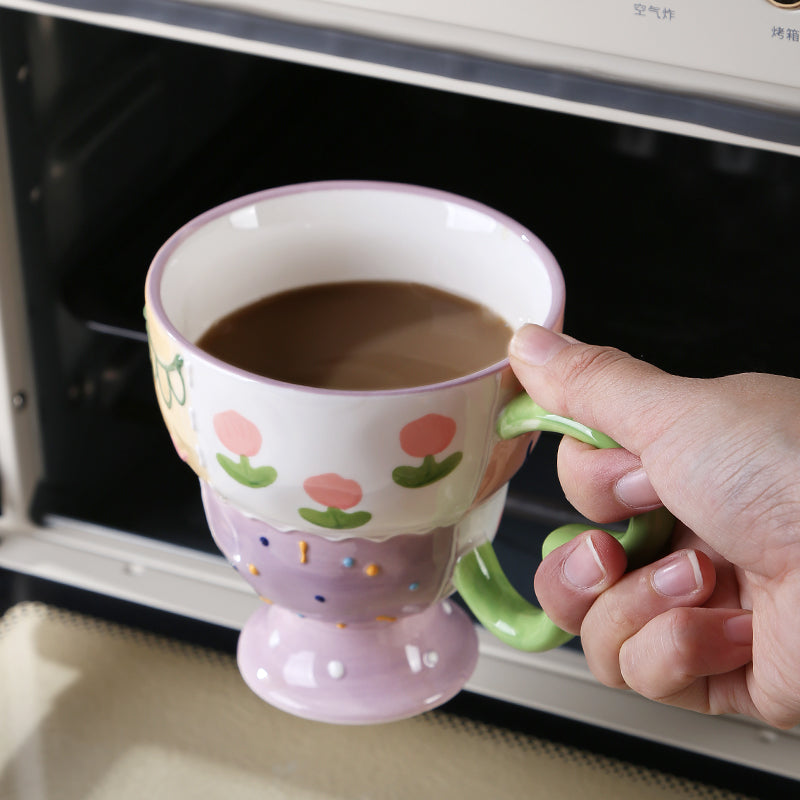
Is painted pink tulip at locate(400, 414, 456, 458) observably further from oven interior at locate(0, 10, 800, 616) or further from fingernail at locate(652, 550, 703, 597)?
oven interior at locate(0, 10, 800, 616)

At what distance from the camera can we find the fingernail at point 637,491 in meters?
0.32

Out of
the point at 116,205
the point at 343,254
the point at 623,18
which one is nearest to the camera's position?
the point at 623,18

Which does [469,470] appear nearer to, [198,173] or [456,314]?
[456,314]

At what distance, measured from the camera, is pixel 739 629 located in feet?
1.06

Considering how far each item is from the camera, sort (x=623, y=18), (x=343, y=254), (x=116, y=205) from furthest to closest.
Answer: (x=116, y=205)
(x=343, y=254)
(x=623, y=18)

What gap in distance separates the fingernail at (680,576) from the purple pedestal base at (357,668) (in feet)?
0.38

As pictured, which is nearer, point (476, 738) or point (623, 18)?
point (623, 18)

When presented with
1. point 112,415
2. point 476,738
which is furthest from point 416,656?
point 112,415

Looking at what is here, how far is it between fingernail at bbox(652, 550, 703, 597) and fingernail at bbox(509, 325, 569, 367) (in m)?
0.08

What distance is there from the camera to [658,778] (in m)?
0.45

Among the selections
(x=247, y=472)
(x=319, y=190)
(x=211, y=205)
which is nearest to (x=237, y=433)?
(x=247, y=472)

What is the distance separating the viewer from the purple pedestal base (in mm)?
404

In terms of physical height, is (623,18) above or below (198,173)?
above

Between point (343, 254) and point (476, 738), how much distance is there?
9.0 inches
